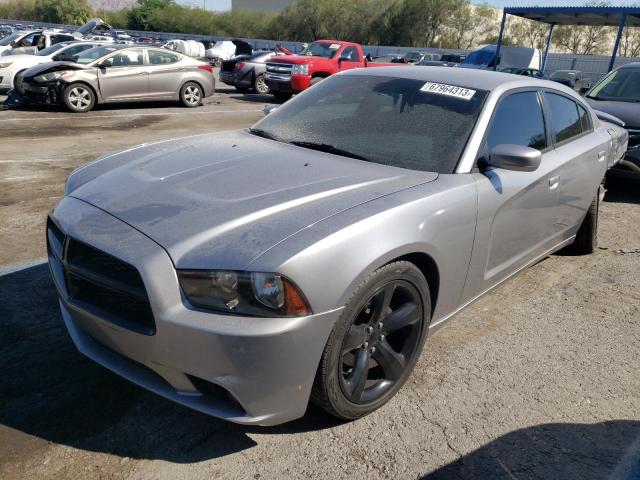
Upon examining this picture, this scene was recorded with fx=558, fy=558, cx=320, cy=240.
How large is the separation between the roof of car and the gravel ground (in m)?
1.52

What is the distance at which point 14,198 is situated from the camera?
5832mm

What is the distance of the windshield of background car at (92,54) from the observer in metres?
12.8

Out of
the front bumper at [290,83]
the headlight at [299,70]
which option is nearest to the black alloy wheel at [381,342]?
the front bumper at [290,83]

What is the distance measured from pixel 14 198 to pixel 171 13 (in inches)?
3475

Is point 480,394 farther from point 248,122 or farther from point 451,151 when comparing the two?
point 248,122

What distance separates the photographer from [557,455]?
2.53 m

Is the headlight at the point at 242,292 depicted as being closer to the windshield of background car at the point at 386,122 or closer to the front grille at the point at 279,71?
the windshield of background car at the point at 386,122

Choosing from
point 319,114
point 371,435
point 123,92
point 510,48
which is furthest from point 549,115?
point 510,48

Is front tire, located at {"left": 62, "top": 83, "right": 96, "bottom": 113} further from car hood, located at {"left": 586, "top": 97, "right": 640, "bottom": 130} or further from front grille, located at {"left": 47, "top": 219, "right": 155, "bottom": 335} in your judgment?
front grille, located at {"left": 47, "top": 219, "right": 155, "bottom": 335}

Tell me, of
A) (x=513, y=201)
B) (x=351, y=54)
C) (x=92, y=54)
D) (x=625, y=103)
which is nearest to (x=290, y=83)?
(x=351, y=54)

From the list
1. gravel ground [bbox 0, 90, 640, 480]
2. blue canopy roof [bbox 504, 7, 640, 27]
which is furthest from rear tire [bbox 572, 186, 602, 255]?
blue canopy roof [bbox 504, 7, 640, 27]

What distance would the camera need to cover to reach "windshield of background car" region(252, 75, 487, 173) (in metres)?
3.13

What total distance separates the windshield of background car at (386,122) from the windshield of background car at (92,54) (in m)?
10.6

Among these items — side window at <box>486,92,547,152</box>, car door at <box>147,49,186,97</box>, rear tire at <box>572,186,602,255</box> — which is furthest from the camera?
car door at <box>147,49,186,97</box>
